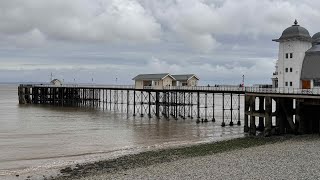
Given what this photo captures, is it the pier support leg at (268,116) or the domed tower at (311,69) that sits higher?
the domed tower at (311,69)

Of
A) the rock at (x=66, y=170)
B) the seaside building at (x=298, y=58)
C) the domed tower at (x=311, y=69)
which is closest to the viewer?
the rock at (x=66, y=170)

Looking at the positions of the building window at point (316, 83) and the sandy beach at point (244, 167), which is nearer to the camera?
the sandy beach at point (244, 167)

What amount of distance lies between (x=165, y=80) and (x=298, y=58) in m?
23.6

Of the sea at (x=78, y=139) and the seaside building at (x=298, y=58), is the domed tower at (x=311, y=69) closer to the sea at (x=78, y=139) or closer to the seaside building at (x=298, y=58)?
the seaside building at (x=298, y=58)

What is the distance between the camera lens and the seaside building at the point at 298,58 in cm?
3005

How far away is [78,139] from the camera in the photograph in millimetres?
31391

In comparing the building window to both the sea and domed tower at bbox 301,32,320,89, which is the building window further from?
the sea

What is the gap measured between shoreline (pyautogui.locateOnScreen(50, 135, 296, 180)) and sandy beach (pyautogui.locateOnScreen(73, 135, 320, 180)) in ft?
4.35

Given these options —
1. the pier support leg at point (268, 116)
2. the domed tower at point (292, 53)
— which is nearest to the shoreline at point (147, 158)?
the pier support leg at point (268, 116)

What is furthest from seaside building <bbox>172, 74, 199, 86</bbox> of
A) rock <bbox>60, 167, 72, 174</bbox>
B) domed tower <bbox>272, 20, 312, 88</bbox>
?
rock <bbox>60, 167, 72, 174</bbox>

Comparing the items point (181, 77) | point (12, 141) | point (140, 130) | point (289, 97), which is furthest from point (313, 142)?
point (181, 77)

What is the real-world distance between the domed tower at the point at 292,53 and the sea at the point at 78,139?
5.78 m

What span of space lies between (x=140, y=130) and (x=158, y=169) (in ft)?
64.1

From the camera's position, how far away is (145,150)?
25.8 meters
